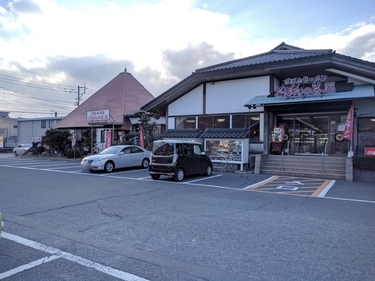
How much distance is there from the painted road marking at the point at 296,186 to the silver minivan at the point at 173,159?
2.93m

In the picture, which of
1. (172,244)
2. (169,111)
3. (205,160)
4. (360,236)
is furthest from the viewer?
(169,111)

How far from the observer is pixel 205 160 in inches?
550

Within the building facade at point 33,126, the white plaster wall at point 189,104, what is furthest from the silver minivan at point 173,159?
the building facade at point 33,126

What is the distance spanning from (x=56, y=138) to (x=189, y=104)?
14.3 metres

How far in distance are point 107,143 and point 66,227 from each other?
18.5 m

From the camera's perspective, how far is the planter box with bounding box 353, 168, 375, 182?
1274cm

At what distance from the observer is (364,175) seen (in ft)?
42.4

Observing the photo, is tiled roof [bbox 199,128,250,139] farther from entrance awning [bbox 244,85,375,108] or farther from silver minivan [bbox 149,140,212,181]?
silver minivan [bbox 149,140,212,181]

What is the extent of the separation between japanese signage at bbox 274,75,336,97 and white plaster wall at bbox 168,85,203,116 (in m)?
5.55

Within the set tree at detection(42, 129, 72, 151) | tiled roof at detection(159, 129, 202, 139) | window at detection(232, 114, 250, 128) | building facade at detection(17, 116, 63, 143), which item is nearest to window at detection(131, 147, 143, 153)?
tiled roof at detection(159, 129, 202, 139)

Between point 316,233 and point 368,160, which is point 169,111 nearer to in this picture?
point 368,160

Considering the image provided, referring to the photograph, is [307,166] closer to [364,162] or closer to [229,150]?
[364,162]

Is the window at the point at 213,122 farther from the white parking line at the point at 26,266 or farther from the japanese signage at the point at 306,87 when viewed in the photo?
the white parking line at the point at 26,266

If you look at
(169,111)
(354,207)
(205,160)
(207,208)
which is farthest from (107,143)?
(354,207)
